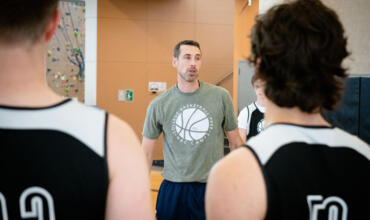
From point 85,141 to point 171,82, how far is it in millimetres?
6363

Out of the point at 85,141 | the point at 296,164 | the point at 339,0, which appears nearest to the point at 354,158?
→ the point at 296,164

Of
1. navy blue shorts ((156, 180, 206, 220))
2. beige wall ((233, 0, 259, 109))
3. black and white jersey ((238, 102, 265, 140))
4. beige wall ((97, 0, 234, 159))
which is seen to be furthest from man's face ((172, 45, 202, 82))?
beige wall ((97, 0, 234, 159))

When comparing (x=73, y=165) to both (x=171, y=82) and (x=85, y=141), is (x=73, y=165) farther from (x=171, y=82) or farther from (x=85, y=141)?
(x=171, y=82)

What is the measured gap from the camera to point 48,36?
2.46 feet

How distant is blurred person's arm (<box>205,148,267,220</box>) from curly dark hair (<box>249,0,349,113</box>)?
0.63ft

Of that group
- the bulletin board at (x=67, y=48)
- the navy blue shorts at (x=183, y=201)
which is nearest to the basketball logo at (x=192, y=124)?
the navy blue shorts at (x=183, y=201)

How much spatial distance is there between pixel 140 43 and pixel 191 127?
490cm

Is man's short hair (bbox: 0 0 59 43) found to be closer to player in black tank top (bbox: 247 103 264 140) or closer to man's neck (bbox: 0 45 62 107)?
man's neck (bbox: 0 45 62 107)

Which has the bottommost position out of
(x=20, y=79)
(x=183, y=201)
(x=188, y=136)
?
(x=183, y=201)

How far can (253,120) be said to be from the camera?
2.89 meters

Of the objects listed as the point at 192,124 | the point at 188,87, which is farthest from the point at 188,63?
the point at 192,124

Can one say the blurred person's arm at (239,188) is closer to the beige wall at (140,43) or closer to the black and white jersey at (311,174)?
the black and white jersey at (311,174)

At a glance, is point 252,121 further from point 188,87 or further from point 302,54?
point 302,54

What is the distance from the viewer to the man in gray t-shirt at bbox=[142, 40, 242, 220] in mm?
2359
